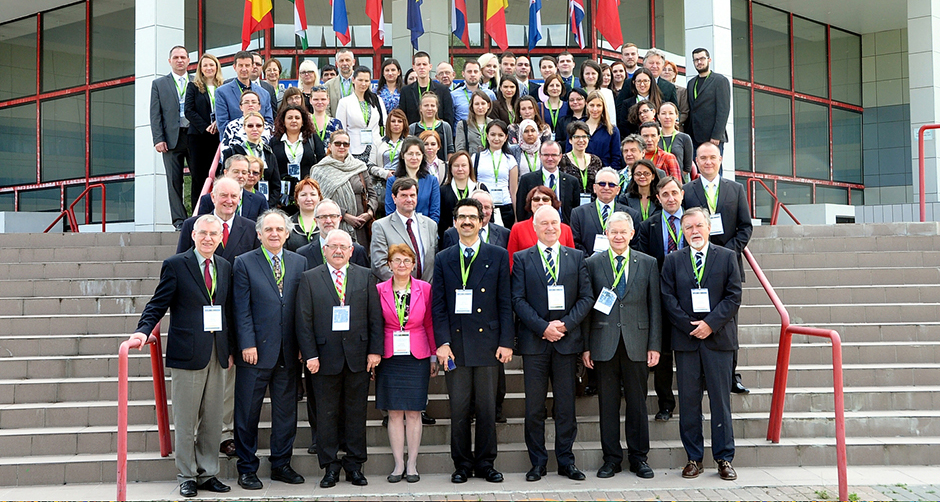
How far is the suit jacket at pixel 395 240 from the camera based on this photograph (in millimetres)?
6301

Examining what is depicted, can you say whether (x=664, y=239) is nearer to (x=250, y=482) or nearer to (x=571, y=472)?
(x=571, y=472)

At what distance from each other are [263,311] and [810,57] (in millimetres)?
16945

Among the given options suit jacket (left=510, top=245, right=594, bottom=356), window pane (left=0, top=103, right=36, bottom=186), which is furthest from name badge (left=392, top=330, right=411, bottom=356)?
window pane (left=0, top=103, right=36, bottom=186)

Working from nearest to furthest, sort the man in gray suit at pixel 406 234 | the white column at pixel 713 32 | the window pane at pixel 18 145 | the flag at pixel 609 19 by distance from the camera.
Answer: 1. the man in gray suit at pixel 406 234
2. the flag at pixel 609 19
3. the white column at pixel 713 32
4. the window pane at pixel 18 145

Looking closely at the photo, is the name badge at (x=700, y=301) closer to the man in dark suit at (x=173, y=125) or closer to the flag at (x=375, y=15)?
the man in dark suit at (x=173, y=125)

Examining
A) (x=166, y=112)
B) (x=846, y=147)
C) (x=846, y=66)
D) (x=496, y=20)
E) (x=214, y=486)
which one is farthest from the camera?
(x=846, y=66)

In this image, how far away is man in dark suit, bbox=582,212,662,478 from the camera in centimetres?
599

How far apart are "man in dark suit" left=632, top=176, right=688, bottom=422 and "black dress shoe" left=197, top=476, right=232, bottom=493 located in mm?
3299

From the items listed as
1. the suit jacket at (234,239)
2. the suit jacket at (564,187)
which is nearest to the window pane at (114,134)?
the suit jacket at (234,239)

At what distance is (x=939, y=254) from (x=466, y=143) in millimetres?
5450

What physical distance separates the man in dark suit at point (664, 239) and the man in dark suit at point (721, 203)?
29 cm

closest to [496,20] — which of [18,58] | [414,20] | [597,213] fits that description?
[414,20]

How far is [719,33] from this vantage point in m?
13.9

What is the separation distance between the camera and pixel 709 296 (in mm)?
5934
